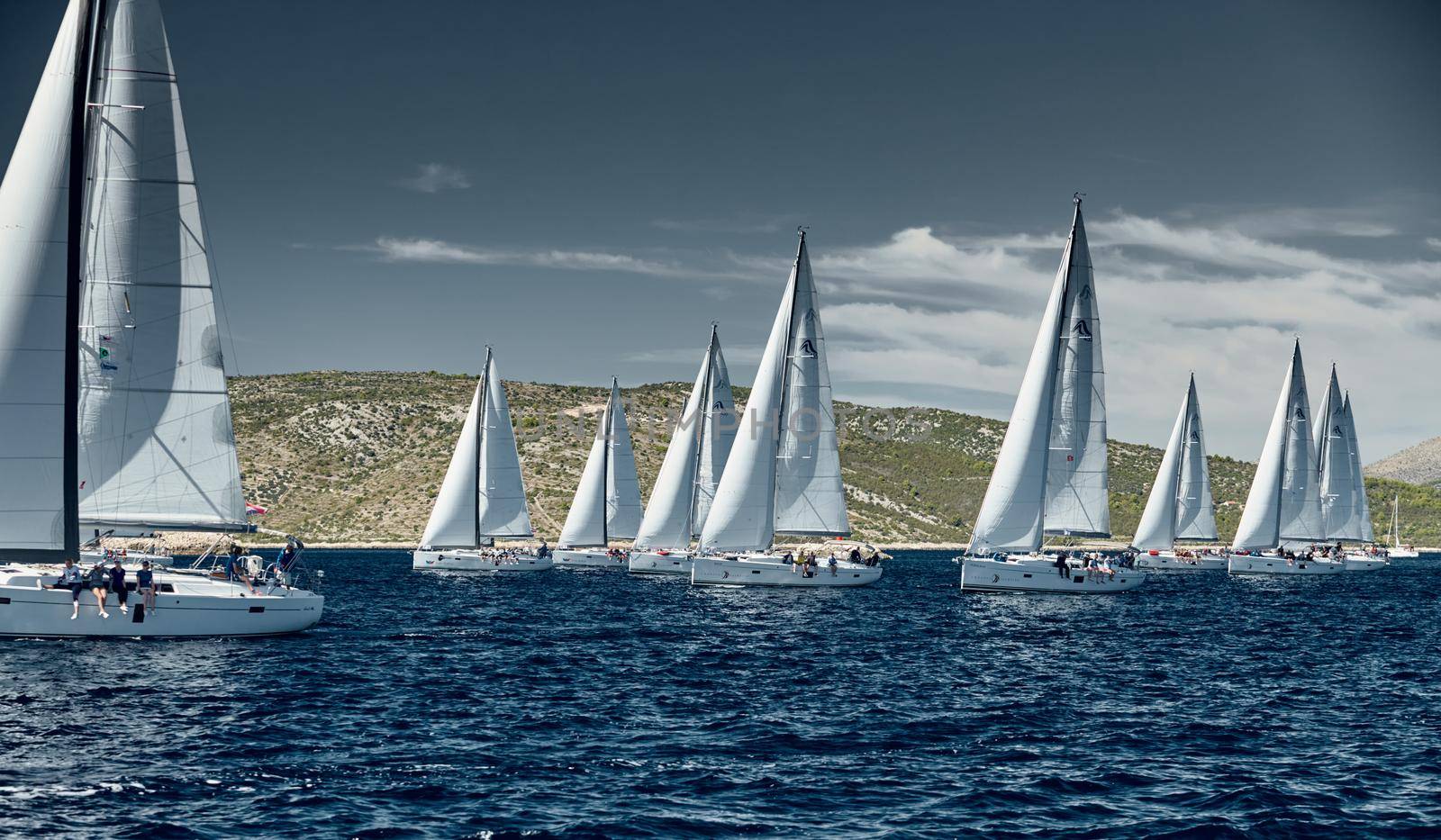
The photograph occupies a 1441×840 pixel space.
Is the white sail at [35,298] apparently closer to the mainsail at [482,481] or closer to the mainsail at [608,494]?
the mainsail at [482,481]

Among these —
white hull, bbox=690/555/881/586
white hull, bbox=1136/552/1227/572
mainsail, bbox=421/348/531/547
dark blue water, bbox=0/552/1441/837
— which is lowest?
white hull, bbox=1136/552/1227/572

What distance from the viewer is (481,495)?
78.1m

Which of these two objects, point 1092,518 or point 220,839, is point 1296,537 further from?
point 220,839

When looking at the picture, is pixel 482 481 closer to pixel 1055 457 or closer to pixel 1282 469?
pixel 1055 457

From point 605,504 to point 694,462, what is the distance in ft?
52.4

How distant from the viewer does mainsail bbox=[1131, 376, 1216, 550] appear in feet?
292

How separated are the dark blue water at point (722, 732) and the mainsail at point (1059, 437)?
40.5ft

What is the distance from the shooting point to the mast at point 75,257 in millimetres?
30234

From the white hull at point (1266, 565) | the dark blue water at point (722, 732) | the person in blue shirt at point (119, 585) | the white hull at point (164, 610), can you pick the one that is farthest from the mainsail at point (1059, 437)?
the white hull at point (1266, 565)

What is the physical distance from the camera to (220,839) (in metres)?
15.8

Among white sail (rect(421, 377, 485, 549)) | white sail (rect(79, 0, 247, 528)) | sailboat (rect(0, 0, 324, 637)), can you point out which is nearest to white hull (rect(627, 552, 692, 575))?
white sail (rect(421, 377, 485, 549))

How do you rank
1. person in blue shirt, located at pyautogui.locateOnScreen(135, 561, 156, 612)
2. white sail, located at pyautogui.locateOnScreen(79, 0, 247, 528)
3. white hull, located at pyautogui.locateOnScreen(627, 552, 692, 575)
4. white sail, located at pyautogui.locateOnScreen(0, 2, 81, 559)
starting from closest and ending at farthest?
white sail, located at pyautogui.locateOnScreen(0, 2, 81, 559) → white sail, located at pyautogui.locateOnScreen(79, 0, 247, 528) → person in blue shirt, located at pyautogui.locateOnScreen(135, 561, 156, 612) → white hull, located at pyautogui.locateOnScreen(627, 552, 692, 575)

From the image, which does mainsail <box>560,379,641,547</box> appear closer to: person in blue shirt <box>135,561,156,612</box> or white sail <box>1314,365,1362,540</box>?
person in blue shirt <box>135,561,156,612</box>

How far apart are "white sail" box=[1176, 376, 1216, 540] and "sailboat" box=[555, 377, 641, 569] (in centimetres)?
4182
